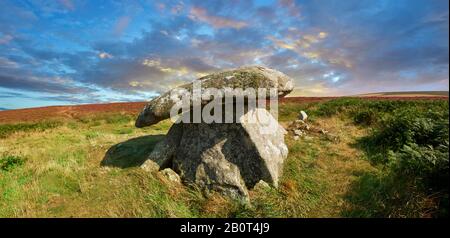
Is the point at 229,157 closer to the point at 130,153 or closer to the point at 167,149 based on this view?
the point at 167,149

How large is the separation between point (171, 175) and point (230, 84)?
2530 millimetres

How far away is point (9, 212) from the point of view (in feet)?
20.0

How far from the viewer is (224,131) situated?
7.35m

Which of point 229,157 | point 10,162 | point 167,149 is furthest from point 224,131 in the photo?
point 10,162

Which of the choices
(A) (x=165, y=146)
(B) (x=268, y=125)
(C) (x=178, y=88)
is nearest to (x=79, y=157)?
(A) (x=165, y=146)

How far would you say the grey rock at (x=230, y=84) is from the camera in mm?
6508

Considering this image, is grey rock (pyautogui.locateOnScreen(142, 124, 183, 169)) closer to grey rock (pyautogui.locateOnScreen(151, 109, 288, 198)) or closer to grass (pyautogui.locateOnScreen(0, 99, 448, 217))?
grey rock (pyautogui.locateOnScreen(151, 109, 288, 198))

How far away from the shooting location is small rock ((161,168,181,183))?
7195 millimetres

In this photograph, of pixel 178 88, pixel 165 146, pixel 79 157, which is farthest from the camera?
pixel 79 157

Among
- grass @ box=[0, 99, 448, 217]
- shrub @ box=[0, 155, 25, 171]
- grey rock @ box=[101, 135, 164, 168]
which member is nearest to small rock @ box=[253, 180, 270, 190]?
grass @ box=[0, 99, 448, 217]

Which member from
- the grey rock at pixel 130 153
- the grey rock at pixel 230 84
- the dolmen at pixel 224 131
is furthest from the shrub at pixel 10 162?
the grey rock at pixel 230 84
